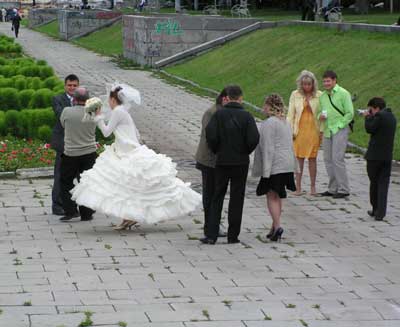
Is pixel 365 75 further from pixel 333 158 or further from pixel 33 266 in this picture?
pixel 33 266

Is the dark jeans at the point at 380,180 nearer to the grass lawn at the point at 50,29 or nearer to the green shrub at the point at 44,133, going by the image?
the green shrub at the point at 44,133

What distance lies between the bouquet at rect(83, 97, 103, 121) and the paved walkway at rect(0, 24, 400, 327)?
128cm

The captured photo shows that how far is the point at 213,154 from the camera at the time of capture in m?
11.4

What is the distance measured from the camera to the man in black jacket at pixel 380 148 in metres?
12.7

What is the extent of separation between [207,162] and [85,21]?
47387mm

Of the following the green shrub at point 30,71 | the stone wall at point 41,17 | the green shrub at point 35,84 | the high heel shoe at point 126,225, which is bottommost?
the stone wall at point 41,17

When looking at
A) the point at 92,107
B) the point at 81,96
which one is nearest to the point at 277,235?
the point at 92,107

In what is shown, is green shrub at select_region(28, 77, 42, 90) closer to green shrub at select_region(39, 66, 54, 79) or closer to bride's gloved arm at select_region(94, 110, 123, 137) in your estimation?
green shrub at select_region(39, 66, 54, 79)

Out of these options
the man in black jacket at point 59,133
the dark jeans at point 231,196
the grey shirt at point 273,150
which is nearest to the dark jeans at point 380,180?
the grey shirt at point 273,150

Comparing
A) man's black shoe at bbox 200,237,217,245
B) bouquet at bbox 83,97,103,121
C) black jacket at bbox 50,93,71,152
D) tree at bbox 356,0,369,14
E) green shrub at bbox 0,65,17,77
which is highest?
bouquet at bbox 83,97,103,121

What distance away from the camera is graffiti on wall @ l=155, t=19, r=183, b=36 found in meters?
36.8

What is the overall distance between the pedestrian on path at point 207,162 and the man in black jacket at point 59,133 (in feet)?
6.66

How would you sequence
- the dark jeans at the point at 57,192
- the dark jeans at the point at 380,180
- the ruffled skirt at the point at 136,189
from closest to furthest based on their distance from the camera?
the ruffled skirt at the point at 136,189
the dark jeans at the point at 380,180
the dark jeans at the point at 57,192

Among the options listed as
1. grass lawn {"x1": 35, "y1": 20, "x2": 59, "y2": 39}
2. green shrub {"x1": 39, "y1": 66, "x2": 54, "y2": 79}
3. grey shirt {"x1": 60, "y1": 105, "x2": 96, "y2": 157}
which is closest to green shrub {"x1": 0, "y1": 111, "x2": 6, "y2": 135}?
green shrub {"x1": 39, "y1": 66, "x2": 54, "y2": 79}
